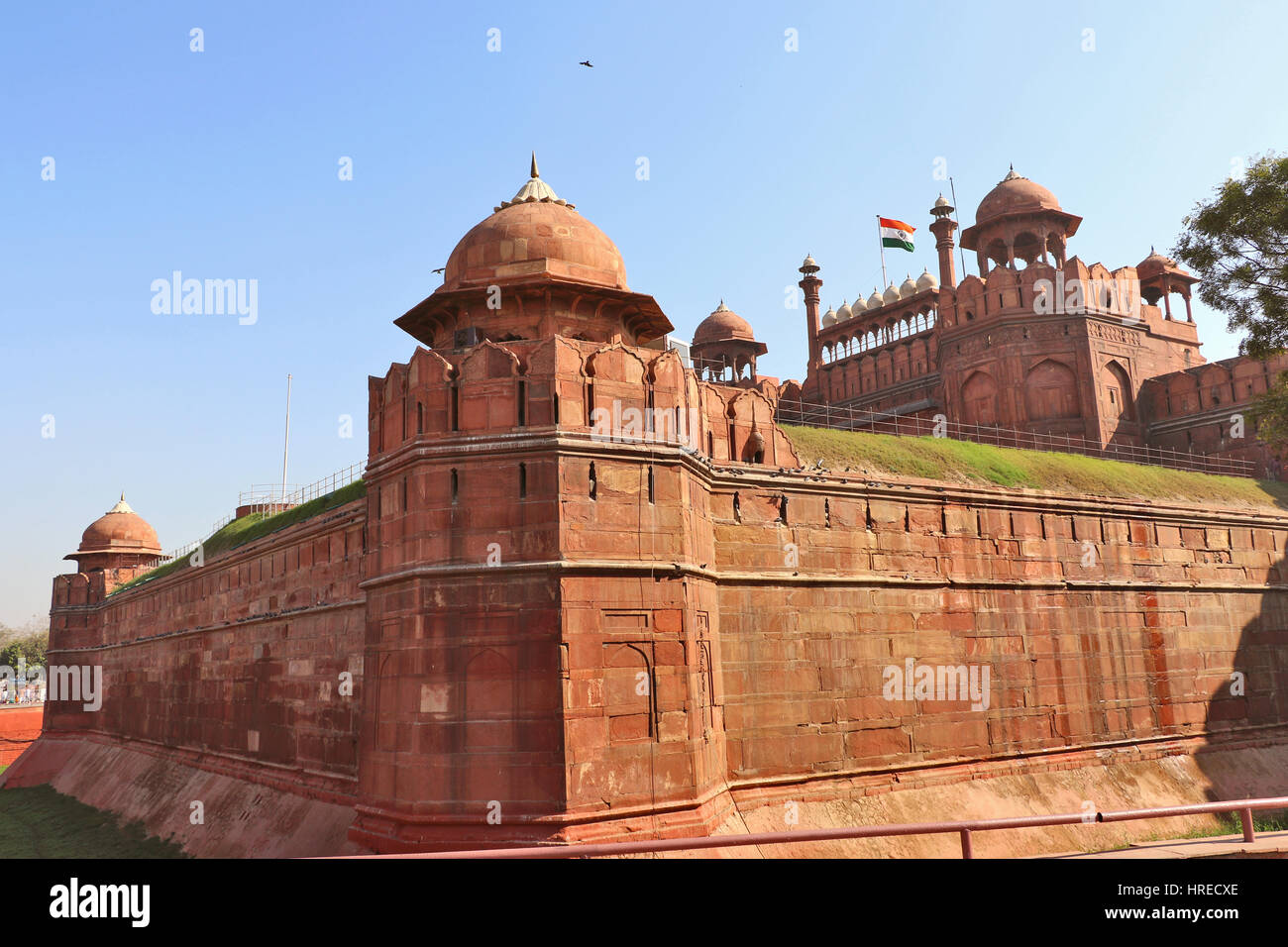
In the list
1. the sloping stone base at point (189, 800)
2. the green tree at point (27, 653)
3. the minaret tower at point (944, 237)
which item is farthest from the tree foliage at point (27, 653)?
the minaret tower at point (944, 237)

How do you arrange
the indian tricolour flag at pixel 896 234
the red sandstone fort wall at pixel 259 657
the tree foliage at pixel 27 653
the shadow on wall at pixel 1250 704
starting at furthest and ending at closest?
the tree foliage at pixel 27 653, the indian tricolour flag at pixel 896 234, the shadow on wall at pixel 1250 704, the red sandstone fort wall at pixel 259 657

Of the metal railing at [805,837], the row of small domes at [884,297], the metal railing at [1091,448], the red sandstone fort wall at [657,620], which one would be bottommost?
the metal railing at [805,837]

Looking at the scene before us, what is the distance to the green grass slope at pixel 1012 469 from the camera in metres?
18.1

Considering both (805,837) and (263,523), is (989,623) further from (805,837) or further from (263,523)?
(263,523)

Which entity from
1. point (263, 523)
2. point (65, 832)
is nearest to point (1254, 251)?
point (263, 523)

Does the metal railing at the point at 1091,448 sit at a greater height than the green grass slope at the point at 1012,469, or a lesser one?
greater

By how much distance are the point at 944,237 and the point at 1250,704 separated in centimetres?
2477

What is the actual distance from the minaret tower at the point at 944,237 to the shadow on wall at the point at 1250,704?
19947 mm

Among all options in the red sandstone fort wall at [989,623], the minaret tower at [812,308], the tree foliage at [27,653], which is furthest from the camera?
the tree foliage at [27,653]

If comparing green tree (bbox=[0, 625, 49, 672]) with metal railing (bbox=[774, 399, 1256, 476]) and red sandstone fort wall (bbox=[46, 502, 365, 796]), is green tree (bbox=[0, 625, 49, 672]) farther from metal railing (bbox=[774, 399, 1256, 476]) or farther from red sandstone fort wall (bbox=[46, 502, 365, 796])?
metal railing (bbox=[774, 399, 1256, 476])

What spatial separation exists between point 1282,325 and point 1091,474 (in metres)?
4.91

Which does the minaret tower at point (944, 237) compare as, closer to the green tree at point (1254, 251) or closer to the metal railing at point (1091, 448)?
the metal railing at point (1091, 448)
